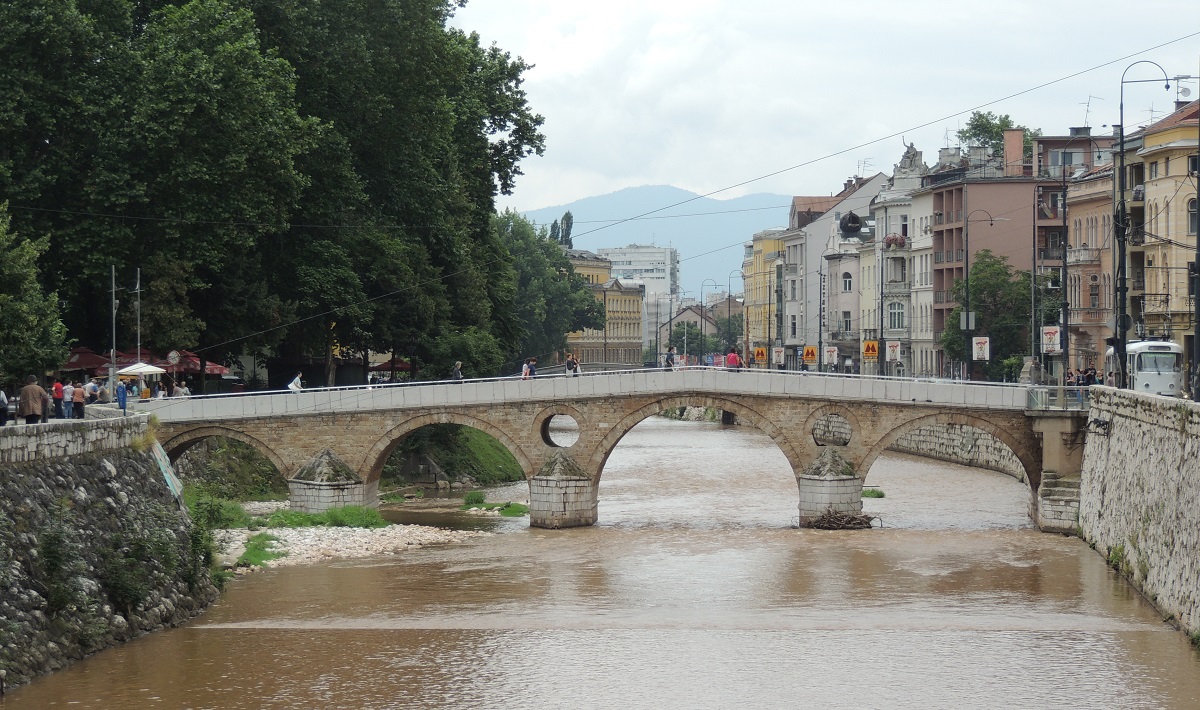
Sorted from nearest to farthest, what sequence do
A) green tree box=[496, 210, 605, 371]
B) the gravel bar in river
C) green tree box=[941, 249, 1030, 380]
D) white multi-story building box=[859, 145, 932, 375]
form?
the gravel bar in river, green tree box=[941, 249, 1030, 380], white multi-story building box=[859, 145, 932, 375], green tree box=[496, 210, 605, 371]

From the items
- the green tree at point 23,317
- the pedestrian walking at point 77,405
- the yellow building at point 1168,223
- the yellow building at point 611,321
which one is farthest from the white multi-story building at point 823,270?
the pedestrian walking at point 77,405

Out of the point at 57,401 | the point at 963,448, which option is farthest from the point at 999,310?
the point at 57,401

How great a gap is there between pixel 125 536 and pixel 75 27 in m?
18.7

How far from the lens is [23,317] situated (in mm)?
35969

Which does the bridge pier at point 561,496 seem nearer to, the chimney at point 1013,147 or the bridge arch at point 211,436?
the bridge arch at point 211,436

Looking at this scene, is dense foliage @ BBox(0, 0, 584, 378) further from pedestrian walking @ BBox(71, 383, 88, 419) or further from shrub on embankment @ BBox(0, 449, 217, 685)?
shrub on embankment @ BBox(0, 449, 217, 685)

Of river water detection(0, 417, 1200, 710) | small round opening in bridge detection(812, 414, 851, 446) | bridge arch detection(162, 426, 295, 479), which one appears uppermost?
bridge arch detection(162, 426, 295, 479)

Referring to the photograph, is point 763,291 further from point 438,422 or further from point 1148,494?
point 1148,494

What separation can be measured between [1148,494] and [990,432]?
11.9m

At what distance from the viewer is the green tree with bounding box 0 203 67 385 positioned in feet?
118

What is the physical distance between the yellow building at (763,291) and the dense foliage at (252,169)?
2491 inches

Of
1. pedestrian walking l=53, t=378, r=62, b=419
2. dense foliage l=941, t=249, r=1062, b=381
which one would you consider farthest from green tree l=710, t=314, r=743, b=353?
pedestrian walking l=53, t=378, r=62, b=419

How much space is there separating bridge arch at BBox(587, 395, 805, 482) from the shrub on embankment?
14405 mm

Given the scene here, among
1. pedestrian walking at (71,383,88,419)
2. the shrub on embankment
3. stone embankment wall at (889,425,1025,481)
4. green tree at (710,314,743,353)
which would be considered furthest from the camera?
green tree at (710,314,743,353)
